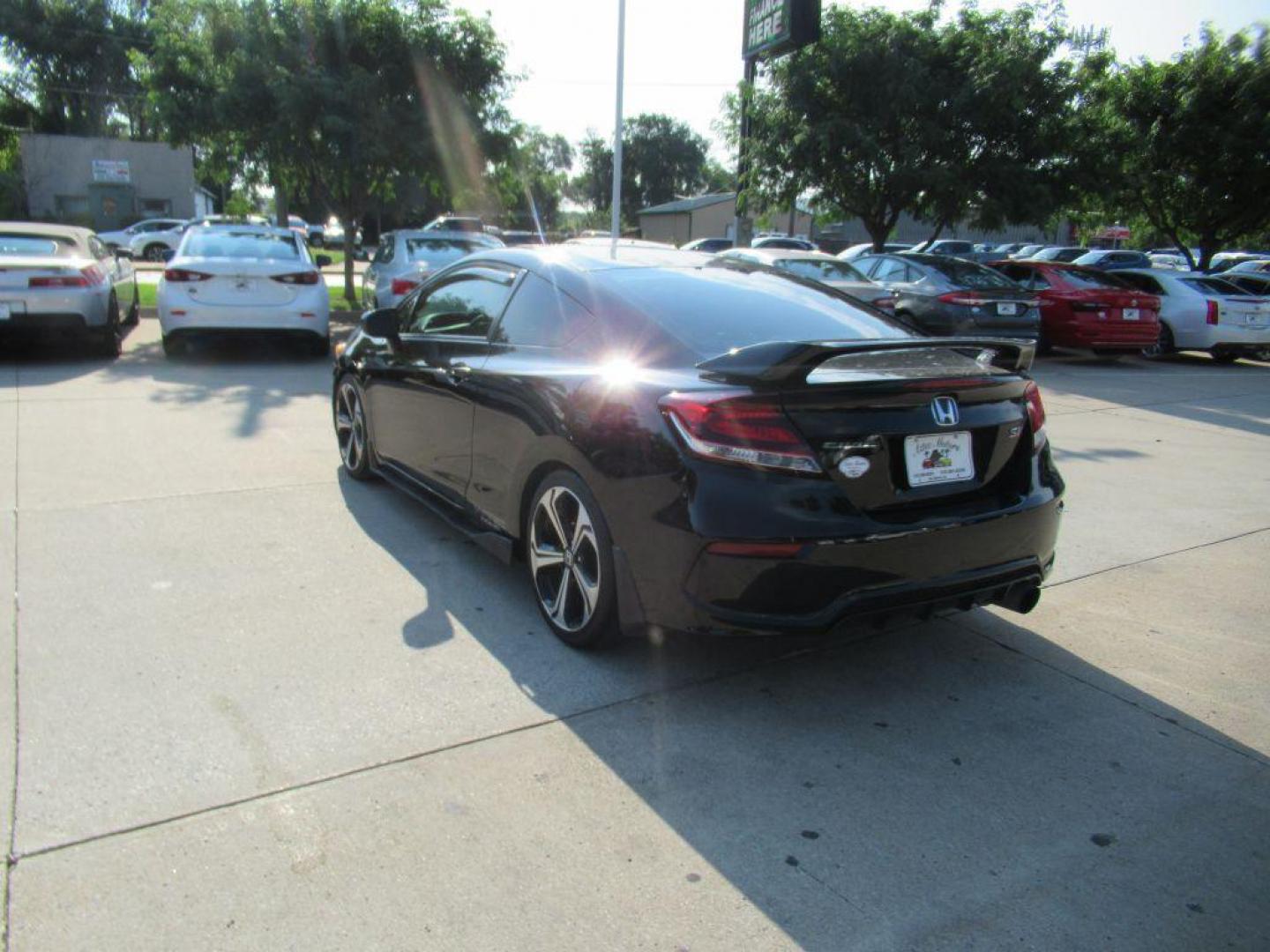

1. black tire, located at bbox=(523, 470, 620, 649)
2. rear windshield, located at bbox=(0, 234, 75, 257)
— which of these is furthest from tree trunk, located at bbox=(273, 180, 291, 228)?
black tire, located at bbox=(523, 470, 620, 649)

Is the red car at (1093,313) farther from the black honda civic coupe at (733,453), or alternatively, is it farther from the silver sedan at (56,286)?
the silver sedan at (56,286)

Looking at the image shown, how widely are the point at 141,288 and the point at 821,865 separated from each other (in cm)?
2056

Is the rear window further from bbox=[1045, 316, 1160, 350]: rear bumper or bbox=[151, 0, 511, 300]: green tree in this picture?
bbox=[151, 0, 511, 300]: green tree

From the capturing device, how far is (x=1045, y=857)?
2.66 m

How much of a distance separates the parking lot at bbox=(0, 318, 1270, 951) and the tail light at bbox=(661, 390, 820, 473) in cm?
93

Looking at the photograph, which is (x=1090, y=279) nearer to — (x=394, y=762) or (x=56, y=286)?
(x=56, y=286)

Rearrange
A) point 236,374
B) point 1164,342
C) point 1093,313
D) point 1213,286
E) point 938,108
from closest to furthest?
point 236,374, point 1093,313, point 1213,286, point 1164,342, point 938,108

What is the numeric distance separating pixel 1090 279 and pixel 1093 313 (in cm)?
103

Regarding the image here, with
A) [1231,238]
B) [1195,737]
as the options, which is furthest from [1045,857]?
[1231,238]

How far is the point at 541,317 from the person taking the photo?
14.0 ft

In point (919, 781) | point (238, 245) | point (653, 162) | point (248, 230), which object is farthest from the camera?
point (653, 162)

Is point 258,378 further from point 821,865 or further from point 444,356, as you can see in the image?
point 821,865

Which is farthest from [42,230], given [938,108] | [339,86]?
[938,108]

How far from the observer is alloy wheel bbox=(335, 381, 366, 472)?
600cm
